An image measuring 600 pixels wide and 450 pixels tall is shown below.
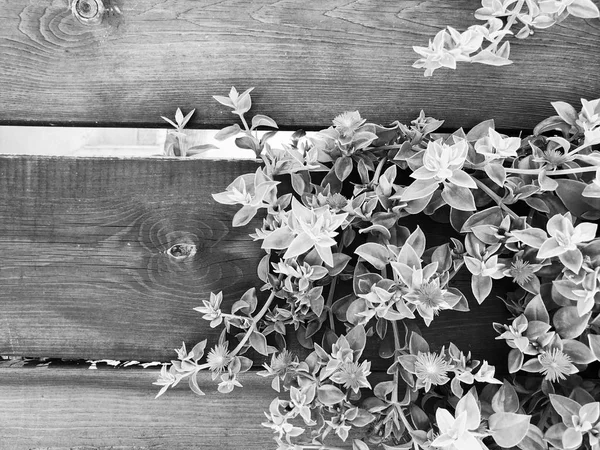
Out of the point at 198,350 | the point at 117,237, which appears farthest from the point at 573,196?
the point at 117,237

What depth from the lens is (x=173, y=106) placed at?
0.89 metres

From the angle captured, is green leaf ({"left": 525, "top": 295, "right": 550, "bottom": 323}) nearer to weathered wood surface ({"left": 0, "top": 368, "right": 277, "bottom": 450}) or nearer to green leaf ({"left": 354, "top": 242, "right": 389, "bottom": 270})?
green leaf ({"left": 354, "top": 242, "right": 389, "bottom": 270})

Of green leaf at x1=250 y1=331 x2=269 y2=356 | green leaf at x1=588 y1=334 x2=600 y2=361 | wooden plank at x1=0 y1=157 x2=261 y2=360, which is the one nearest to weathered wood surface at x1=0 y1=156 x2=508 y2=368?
wooden plank at x1=0 y1=157 x2=261 y2=360

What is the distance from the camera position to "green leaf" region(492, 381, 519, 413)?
73cm

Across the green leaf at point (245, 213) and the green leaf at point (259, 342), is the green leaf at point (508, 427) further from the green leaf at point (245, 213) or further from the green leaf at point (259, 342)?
the green leaf at point (245, 213)

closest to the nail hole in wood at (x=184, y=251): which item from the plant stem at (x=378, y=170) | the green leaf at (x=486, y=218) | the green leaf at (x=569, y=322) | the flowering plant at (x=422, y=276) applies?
the flowering plant at (x=422, y=276)

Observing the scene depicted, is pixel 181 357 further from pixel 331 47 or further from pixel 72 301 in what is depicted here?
pixel 331 47

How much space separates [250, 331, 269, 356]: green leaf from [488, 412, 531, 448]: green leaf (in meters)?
0.34

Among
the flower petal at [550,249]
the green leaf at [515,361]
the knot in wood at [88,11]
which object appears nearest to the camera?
the flower petal at [550,249]

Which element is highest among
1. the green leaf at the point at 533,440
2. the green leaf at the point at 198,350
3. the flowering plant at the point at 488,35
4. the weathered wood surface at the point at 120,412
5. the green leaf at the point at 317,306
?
the flowering plant at the point at 488,35

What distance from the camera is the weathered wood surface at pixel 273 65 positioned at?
874 mm

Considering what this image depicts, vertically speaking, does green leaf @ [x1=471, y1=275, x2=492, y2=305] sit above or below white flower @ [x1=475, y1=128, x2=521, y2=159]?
below

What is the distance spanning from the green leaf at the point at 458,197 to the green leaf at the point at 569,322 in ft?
0.64

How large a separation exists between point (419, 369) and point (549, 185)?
1.02 ft
